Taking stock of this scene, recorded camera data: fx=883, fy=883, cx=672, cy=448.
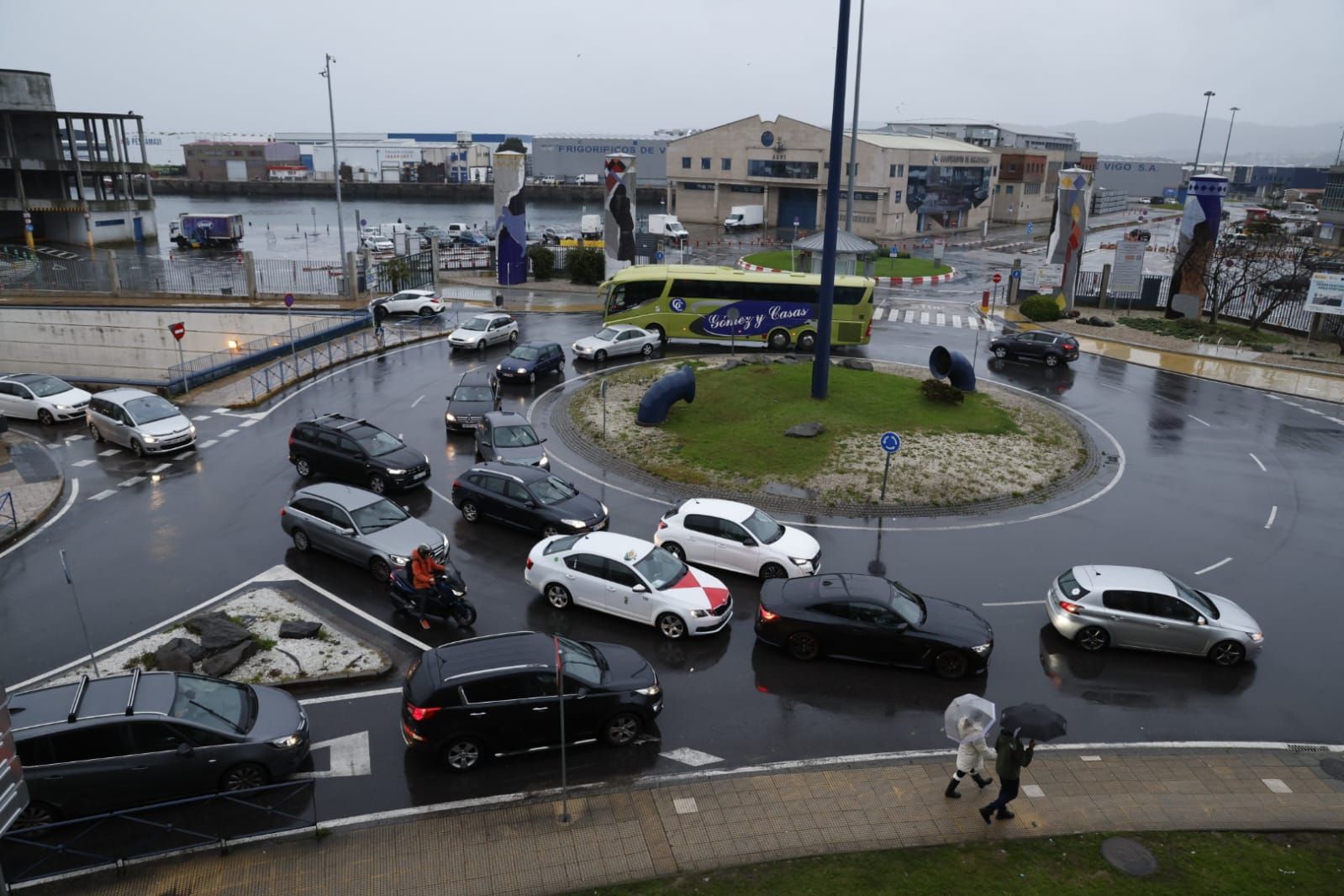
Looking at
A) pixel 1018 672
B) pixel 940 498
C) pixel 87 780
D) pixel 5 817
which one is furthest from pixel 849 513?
pixel 5 817

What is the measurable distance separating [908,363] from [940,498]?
14570 millimetres

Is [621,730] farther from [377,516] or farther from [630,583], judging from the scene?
[377,516]

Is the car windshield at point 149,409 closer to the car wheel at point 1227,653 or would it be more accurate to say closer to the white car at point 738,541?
the white car at point 738,541

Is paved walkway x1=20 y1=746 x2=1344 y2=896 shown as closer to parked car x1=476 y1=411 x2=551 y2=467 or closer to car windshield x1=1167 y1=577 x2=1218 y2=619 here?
car windshield x1=1167 y1=577 x2=1218 y2=619

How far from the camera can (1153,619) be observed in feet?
47.6

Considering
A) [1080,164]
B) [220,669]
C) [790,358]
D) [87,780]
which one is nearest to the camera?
[87,780]

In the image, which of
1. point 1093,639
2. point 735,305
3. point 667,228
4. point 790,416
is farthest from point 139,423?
point 667,228

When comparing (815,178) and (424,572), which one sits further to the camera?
(815,178)

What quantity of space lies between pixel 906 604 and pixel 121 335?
4289 centimetres

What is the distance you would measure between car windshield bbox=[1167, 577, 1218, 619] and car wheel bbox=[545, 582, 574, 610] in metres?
10.4

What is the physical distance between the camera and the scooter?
14.8m

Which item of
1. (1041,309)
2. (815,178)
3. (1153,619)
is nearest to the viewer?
(1153,619)

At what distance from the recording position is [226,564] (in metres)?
17.3

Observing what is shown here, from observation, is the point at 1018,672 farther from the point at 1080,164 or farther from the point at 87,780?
the point at 1080,164
